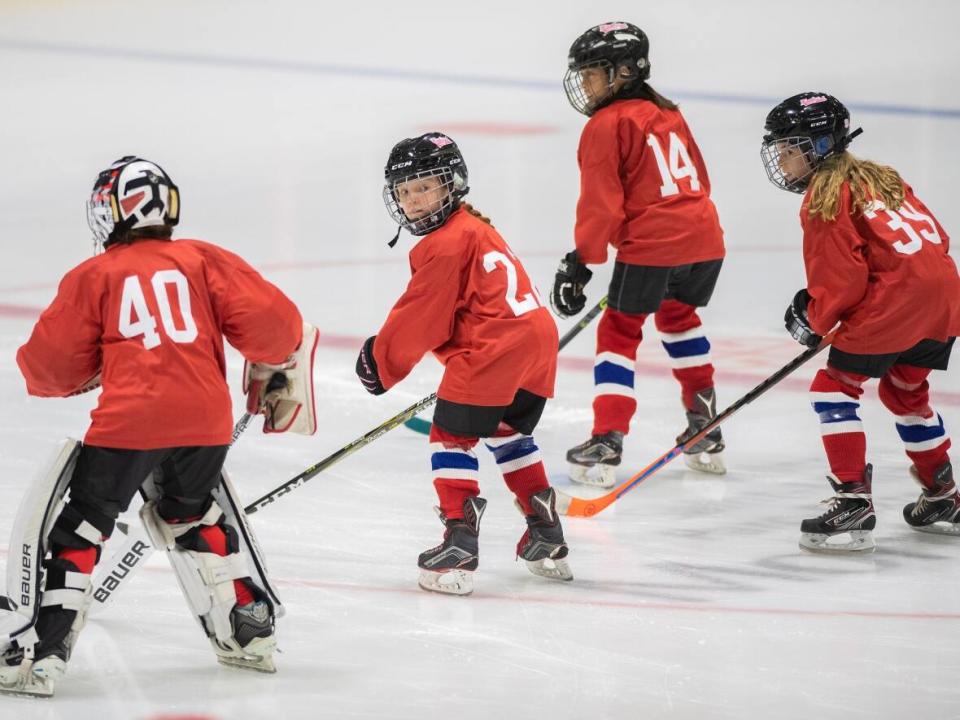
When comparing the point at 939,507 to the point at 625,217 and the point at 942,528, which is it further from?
the point at 625,217

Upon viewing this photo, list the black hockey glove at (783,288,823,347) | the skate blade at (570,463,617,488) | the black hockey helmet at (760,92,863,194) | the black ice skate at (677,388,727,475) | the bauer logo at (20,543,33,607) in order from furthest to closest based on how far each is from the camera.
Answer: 1. the black ice skate at (677,388,727,475)
2. the skate blade at (570,463,617,488)
3. the black hockey glove at (783,288,823,347)
4. the black hockey helmet at (760,92,863,194)
5. the bauer logo at (20,543,33,607)

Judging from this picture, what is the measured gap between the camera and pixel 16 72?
10156mm

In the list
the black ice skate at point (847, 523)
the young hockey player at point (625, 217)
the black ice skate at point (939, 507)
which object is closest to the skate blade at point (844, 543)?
the black ice skate at point (847, 523)

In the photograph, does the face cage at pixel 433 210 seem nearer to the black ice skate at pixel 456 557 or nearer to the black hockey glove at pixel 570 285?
the black ice skate at pixel 456 557

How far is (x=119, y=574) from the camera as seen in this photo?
3279 mm

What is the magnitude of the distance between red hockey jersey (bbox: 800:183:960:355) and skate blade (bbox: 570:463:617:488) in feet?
2.90

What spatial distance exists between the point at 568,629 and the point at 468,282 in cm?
79

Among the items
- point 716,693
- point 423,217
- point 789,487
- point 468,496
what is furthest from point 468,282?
point 789,487

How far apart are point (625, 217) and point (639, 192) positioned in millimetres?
85

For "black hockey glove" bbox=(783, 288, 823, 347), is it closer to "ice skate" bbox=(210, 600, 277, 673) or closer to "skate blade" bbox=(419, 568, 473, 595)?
"skate blade" bbox=(419, 568, 473, 595)

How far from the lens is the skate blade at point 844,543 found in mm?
3875

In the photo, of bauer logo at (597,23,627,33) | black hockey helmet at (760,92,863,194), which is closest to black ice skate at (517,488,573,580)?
black hockey helmet at (760,92,863,194)

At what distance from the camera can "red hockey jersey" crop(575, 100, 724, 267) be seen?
4.38 meters

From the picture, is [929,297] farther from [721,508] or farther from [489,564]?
[489,564]
